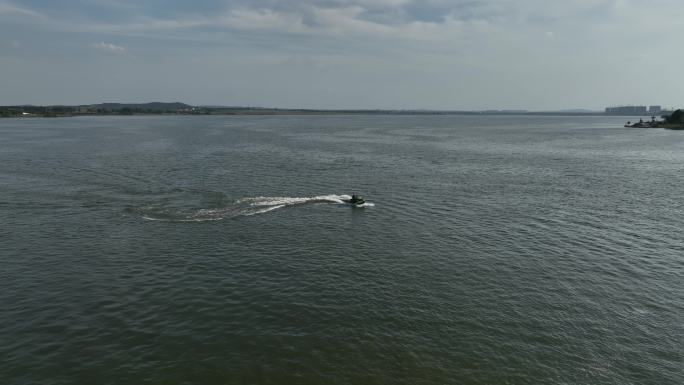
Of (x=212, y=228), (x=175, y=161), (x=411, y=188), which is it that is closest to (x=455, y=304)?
(x=212, y=228)

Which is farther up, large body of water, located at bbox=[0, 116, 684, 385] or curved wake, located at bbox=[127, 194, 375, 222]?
curved wake, located at bbox=[127, 194, 375, 222]

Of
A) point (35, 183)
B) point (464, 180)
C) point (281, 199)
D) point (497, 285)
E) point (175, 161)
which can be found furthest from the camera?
point (175, 161)

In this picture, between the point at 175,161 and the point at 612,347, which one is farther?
the point at 175,161

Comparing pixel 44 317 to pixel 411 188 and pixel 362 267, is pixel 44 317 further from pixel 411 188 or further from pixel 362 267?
pixel 411 188

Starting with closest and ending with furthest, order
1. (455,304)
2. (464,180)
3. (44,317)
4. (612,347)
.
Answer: (612,347) → (44,317) → (455,304) → (464,180)

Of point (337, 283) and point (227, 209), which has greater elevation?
point (227, 209)

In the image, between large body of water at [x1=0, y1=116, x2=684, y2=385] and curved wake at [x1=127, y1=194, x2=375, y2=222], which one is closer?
large body of water at [x1=0, y1=116, x2=684, y2=385]

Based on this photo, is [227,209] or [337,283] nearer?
[337,283]

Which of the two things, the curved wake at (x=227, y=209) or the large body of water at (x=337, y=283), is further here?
the curved wake at (x=227, y=209)
